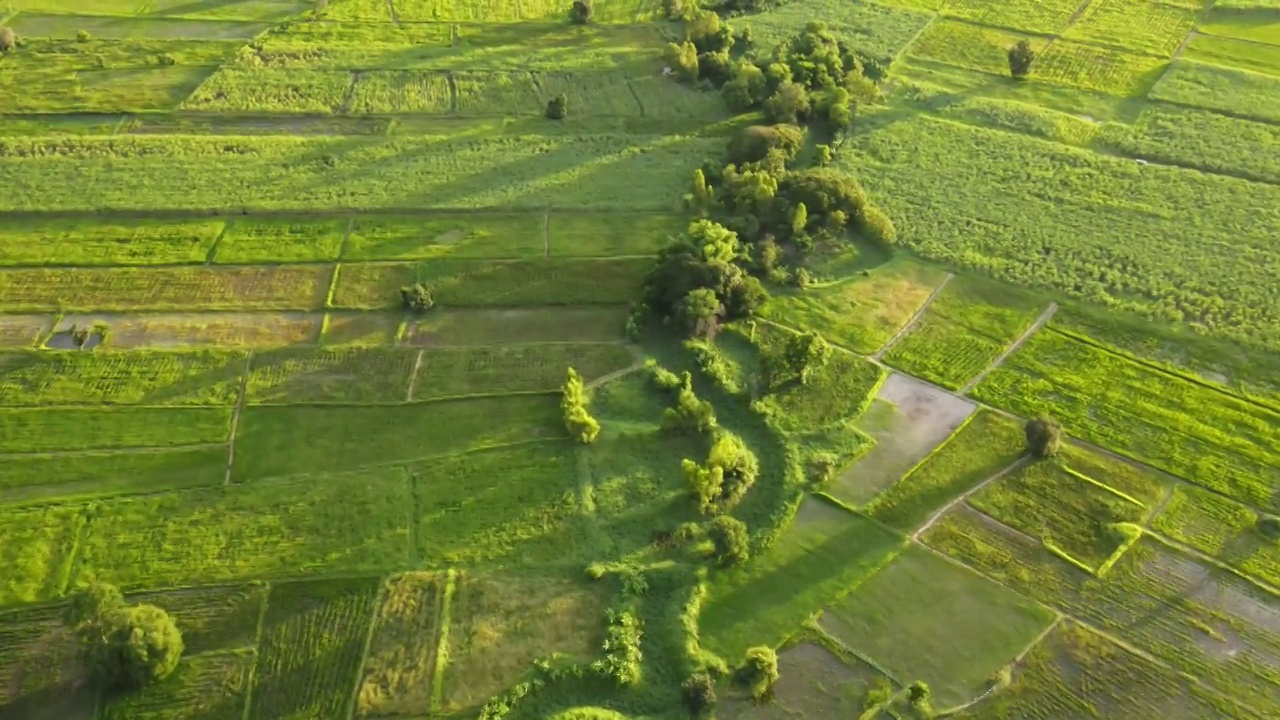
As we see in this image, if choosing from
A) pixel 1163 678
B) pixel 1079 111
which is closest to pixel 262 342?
pixel 1163 678

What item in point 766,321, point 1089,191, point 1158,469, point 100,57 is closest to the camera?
point 1158,469

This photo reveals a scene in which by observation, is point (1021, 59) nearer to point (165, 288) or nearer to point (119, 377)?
point (165, 288)

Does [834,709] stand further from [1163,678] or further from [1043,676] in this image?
[1163,678]

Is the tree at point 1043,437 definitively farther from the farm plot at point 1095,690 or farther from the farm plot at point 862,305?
the farm plot at point 1095,690

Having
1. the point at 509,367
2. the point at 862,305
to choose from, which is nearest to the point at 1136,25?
the point at 862,305

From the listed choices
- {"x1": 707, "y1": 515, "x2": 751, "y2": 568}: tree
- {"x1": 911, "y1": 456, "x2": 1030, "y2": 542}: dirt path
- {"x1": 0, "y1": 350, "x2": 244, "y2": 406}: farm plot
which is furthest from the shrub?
{"x1": 911, "y1": 456, "x2": 1030, "y2": 542}: dirt path

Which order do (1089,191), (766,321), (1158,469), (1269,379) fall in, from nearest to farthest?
(1158,469)
(1269,379)
(766,321)
(1089,191)
